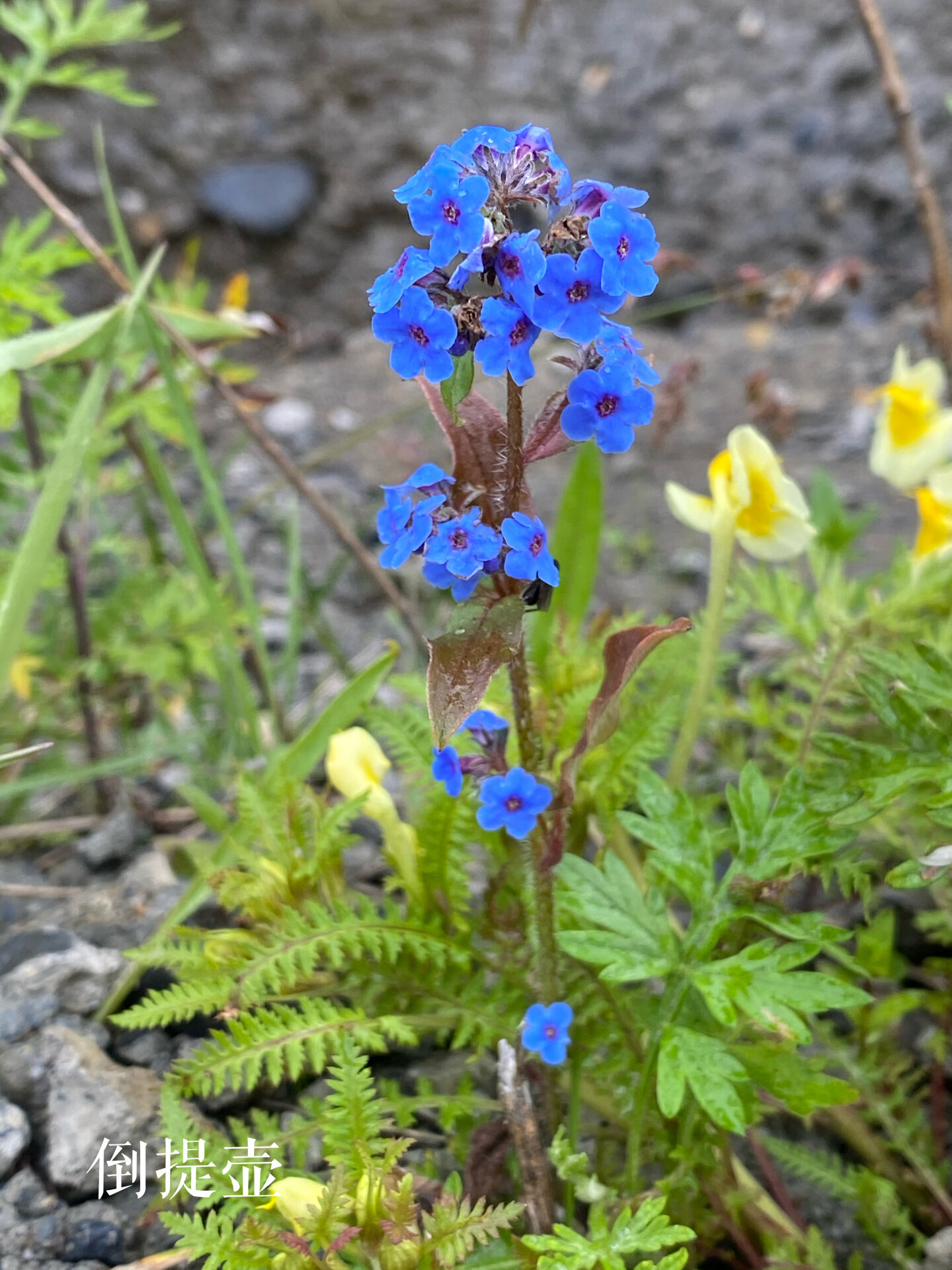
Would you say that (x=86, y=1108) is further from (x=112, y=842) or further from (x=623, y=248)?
(x=623, y=248)

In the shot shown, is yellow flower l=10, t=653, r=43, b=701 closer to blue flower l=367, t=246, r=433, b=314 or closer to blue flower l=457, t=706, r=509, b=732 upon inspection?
blue flower l=457, t=706, r=509, b=732

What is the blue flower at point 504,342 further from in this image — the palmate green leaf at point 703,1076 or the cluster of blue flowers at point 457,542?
the palmate green leaf at point 703,1076

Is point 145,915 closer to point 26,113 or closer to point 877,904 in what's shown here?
point 877,904

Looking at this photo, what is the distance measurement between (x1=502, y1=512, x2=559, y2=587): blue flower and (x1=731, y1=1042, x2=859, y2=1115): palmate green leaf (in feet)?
1.65

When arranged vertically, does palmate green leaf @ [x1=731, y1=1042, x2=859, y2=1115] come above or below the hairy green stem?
below

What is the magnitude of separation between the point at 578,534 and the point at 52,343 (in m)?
0.75

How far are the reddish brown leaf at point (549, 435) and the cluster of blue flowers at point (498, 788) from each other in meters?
0.24

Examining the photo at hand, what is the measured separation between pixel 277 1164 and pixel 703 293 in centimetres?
314

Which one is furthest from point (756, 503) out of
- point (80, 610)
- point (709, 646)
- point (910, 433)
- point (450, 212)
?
point (80, 610)

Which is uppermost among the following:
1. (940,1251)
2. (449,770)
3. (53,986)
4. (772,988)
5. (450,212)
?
(450,212)

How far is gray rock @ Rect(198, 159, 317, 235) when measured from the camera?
142 inches

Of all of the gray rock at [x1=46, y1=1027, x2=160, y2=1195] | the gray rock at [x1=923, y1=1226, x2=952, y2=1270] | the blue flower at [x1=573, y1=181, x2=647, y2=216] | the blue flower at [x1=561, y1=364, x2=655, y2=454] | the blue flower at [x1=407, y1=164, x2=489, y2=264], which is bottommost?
the gray rock at [x1=923, y1=1226, x2=952, y2=1270]

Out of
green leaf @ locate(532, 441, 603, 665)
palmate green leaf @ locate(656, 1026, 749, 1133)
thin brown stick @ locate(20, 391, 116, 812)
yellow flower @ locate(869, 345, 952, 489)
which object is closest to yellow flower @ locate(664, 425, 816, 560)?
green leaf @ locate(532, 441, 603, 665)

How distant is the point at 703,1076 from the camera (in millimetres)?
931
